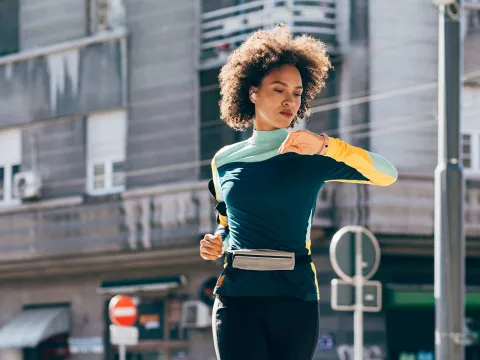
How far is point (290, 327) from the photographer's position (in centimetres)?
404

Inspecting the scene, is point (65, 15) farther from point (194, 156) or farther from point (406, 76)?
point (406, 76)

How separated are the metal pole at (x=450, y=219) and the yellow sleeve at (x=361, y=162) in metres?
6.63

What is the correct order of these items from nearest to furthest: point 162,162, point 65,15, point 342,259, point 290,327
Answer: point 290,327 < point 342,259 < point 162,162 < point 65,15

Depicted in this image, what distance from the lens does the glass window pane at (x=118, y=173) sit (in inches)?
862

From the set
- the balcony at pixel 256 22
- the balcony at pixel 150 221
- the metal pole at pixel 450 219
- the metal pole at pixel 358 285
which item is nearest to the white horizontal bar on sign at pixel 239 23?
the balcony at pixel 256 22

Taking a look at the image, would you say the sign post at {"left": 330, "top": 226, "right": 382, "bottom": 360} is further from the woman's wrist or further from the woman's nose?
the woman's wrist

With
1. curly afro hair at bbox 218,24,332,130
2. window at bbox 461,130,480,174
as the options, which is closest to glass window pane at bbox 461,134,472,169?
window at bbox 461,130,480,174

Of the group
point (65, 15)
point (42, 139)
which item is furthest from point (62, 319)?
point (65, 15)

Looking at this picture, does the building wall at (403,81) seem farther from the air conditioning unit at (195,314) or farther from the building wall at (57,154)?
the building wall at (57,154)

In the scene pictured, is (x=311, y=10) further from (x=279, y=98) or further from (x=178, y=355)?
(x=279, y=98)

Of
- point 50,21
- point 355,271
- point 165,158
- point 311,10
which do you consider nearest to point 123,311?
point 165,158

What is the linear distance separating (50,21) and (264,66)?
19448 millimetres

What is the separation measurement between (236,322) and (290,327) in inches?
7.1

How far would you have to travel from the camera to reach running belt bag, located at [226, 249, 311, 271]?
4.08 meters
